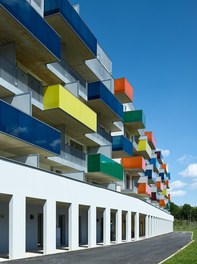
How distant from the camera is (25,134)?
19.2 meters

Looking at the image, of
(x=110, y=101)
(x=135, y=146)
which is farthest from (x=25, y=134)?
(x=135, y=146)

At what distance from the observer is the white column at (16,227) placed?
52.6 feet

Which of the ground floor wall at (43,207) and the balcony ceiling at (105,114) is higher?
the balcony ceiling at (105,114)

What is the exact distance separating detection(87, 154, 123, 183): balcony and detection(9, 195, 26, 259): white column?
557 inches

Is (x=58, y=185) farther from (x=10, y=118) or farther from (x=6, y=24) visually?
(x=6, y=24)

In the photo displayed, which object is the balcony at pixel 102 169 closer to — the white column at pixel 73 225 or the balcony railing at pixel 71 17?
the balcony railing at pixel 71 17

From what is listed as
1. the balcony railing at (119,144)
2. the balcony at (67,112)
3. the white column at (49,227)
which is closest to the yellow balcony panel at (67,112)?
the balcony at (67,112)

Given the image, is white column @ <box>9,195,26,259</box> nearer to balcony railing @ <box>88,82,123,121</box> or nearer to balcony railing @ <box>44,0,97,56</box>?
balcony railing @ <box>44,0,97,56</box>

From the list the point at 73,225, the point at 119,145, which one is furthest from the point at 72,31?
the point at 119,145

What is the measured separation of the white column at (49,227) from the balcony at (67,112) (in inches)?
260

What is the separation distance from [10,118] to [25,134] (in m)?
1.41

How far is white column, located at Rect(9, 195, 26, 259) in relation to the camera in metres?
16.0

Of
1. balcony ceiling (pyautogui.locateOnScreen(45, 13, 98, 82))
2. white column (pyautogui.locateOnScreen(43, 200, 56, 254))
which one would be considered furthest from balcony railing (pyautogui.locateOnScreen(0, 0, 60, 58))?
white column (pyautogui.locateOnScreen(43, 200, 56, 254))

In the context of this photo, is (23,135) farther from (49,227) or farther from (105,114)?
(105,114)
